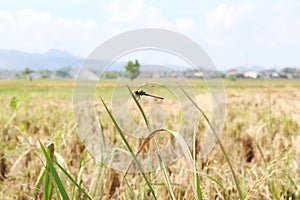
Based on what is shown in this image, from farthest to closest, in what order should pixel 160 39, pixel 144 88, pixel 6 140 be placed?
pixel 6 140, pixel 160 39, pixel 144 88

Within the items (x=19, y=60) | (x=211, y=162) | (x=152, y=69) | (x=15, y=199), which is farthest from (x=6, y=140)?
(x=19, y=60)

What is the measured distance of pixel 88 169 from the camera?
5.28ft

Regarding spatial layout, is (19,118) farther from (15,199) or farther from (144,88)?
(144,88)

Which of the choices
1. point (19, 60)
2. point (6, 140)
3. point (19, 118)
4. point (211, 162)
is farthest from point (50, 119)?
point (19, 60)

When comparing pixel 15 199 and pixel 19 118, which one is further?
pixel 19 118

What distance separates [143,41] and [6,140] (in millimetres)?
1559

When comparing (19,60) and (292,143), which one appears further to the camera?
(19,60)

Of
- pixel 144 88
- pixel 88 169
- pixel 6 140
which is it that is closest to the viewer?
pixel 144 88

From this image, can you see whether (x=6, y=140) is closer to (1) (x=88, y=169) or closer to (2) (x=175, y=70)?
(1) (x=88, y=169)

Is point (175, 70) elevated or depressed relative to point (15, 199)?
elevated

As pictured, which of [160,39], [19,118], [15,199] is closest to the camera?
[160,39]

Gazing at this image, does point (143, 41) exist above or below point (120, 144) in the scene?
above

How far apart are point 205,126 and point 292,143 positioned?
67 centimetres

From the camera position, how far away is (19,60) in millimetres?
191375
